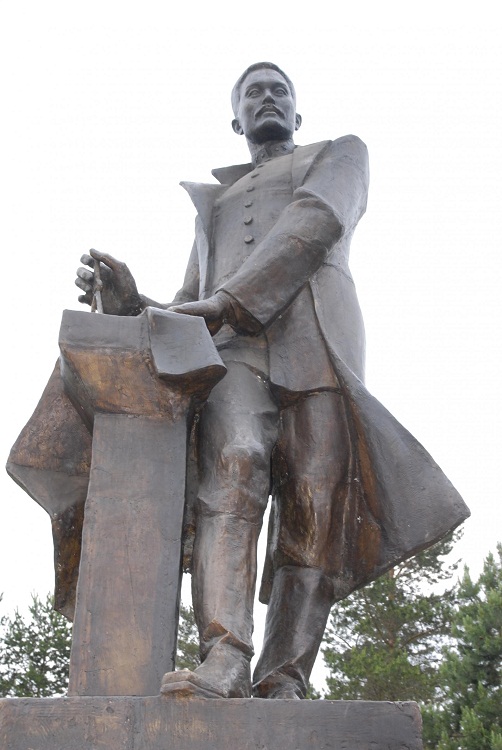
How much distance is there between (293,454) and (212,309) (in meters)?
0.58

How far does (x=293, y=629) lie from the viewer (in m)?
3.54

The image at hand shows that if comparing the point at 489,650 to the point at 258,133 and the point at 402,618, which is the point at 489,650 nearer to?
the point at 402,618

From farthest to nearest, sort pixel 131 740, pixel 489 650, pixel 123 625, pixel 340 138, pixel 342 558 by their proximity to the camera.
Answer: pixel 489 650, pixel 340 138, pixel 342 558, pixel 123 625, pixel 131 740

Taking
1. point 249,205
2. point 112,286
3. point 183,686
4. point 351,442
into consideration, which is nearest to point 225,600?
point 183,686

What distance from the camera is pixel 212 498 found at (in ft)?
11.2

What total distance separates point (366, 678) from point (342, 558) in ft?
37.8

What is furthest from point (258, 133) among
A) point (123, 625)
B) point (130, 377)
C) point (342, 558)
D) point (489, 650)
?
point (489, 650)

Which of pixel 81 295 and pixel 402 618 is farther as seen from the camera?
pixel 402 618

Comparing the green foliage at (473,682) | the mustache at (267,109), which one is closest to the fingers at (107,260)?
the mustache at (267,109)

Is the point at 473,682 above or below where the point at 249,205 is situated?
below

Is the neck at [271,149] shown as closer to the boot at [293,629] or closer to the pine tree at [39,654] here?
the boot at [293,629]

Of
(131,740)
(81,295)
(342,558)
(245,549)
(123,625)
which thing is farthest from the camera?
(81,295)

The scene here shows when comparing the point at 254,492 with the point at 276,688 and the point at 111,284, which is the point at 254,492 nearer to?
the point at 276,688

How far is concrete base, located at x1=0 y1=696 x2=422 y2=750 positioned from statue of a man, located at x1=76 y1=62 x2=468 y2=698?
0.75 ft
